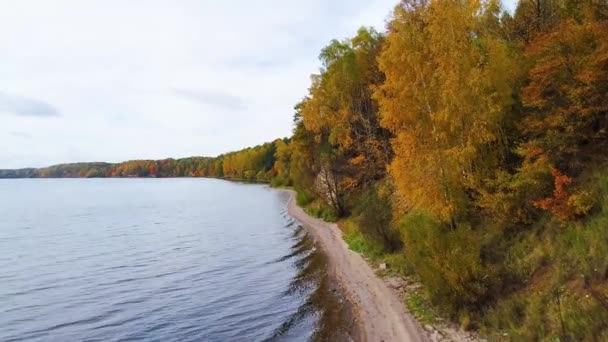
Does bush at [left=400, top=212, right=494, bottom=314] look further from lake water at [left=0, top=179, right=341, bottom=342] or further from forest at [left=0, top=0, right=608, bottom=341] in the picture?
lake water at [left=0, top=179, right=341, bottom=342]

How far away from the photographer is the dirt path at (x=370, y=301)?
15.9 meters

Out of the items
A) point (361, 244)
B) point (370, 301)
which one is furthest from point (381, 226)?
point (370, 301)

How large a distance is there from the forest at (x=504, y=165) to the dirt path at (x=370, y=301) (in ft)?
4.95

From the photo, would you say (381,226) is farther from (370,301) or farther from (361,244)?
(370,301)

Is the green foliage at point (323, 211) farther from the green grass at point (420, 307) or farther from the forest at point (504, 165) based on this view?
the green grass at point (420, 307)

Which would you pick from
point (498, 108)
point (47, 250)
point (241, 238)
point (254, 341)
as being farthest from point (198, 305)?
point (47, 250)

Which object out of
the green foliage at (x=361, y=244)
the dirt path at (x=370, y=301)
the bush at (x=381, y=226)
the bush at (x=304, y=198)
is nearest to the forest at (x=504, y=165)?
the bush at (x=381, y=226)

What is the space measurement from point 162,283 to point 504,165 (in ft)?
71.9

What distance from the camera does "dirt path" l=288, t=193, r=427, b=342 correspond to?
15906 millimetres

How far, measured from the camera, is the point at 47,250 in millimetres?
38969

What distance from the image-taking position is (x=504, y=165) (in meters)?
19.7

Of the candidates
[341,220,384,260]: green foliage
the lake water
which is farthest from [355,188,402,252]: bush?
the lake water

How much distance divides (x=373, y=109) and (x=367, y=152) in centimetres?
478

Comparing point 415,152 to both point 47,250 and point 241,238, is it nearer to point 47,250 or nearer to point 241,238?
point 241,238
